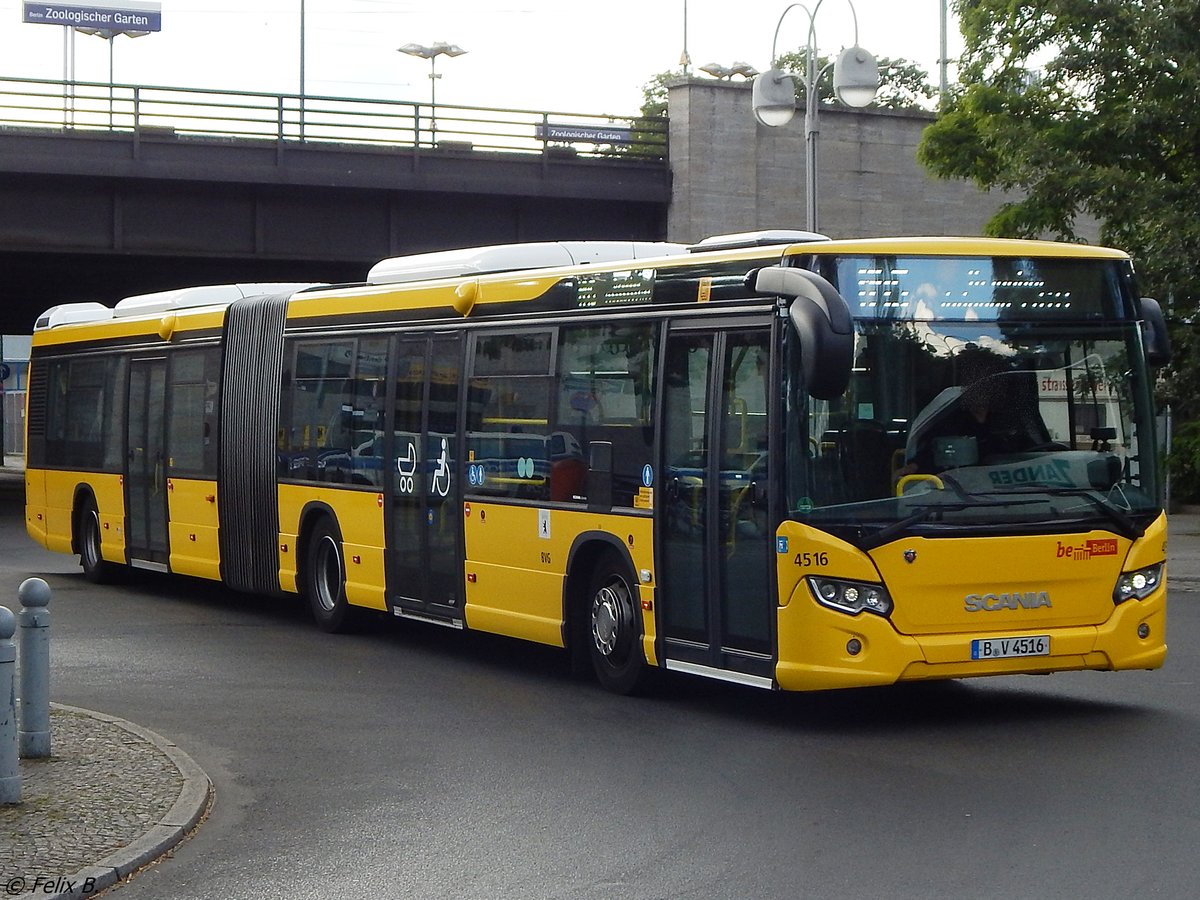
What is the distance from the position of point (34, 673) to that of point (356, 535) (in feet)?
19.2

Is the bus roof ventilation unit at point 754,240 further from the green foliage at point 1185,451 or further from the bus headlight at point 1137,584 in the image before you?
the green foliage at point 1185,451

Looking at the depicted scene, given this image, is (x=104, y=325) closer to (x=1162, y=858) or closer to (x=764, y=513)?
(x=764, y=513)

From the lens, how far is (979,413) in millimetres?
9820

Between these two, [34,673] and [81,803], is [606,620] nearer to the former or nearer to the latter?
[34,673]

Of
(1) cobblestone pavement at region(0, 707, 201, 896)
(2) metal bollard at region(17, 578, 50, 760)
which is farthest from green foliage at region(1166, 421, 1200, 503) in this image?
(2) metal bollard at region(17, 578, 50, 760)

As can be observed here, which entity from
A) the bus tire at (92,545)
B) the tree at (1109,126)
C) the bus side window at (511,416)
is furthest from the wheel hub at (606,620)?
the tree at (1109,126)

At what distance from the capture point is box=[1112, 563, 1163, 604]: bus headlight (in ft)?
33.4

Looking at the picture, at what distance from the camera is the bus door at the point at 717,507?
10047 millimetres

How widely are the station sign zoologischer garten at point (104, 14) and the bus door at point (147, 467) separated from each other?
4162 cm

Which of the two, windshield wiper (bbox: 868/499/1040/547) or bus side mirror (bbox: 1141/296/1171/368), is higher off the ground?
bus side mirror (bbox: 1141/296/1171/368)

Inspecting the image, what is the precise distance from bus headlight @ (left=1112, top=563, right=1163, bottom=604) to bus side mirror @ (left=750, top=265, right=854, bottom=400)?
200cm

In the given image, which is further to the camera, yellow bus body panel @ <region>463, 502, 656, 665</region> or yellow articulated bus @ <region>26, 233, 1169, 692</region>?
yellow bus body panel @ <region>463, 502, 656, 665</region>

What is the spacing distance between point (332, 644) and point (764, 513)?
5658 mm

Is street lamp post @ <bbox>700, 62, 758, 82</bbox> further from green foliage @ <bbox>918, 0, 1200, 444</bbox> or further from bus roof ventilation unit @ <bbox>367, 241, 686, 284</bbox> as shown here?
bus roof ventilation unit @ <bbox>367, 241, 686, 284</bbox>
